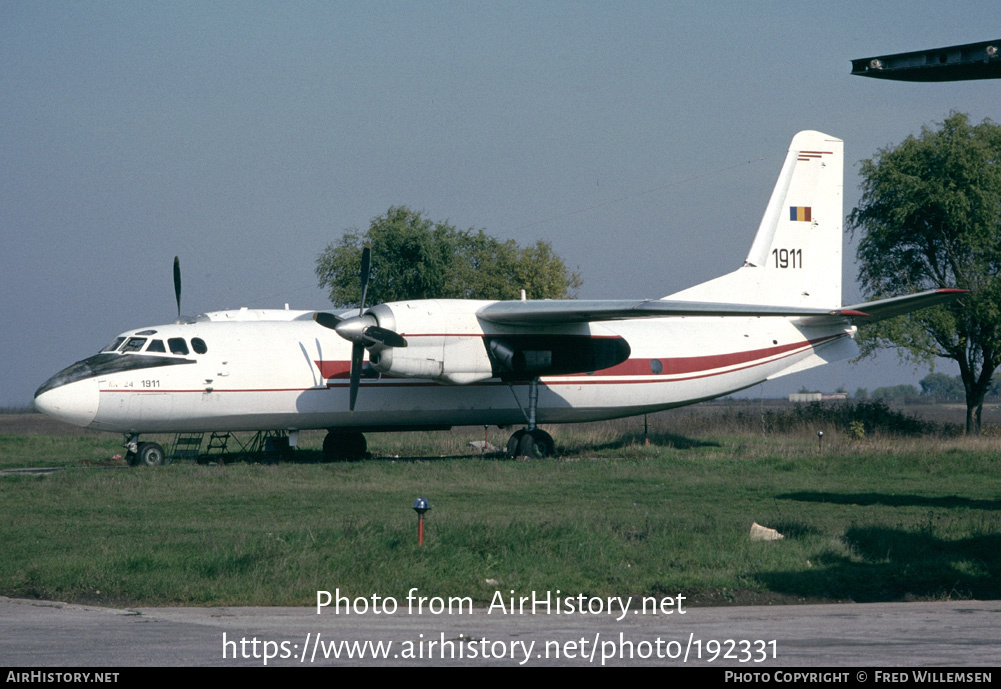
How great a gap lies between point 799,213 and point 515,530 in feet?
70.6

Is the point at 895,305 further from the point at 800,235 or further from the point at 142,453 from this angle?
the point at 142,453

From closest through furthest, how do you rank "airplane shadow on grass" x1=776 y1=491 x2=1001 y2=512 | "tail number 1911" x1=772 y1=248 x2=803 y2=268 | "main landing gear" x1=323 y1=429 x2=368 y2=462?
"airplane shadow on grass" x1=776 y1=491 x2=1001 y2=512 → "main landing gear" x1=323 y1=429 x2=368 y2=462 → "tail number 1911" x1=772 y1=248 x2=803 y2=268

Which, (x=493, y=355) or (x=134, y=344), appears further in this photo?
(x=493, y=355)

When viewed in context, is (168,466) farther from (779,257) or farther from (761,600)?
(779,257)

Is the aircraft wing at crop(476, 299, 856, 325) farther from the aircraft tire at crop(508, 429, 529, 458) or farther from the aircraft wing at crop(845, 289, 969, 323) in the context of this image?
the aircraft tire at crop(508, 429, 529, 458)

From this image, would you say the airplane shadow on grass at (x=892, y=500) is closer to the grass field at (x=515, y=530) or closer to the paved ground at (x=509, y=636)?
→ the grass field at (x=515, y=530)

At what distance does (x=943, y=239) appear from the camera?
38.9 m

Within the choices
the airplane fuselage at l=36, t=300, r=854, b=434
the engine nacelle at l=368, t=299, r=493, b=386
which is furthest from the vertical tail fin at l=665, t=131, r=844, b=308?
the engine nacelle at l=368, t=299, r=493, b=386

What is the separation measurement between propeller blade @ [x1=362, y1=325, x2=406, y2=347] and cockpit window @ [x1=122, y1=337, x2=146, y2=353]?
17.8ft

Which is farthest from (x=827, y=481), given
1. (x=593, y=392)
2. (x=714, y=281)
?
(x=714, y=281)

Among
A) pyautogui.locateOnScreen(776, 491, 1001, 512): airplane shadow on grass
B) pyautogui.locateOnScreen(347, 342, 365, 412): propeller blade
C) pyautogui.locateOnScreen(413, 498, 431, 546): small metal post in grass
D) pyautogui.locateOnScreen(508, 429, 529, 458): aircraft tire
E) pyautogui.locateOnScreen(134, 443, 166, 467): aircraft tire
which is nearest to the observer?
pyautogui.locateOnScreen(413, 498, 431, 546): small metal post in grass

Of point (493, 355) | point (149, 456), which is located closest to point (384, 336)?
point (493, 355)

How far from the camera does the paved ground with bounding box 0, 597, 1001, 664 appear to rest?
7660 mm

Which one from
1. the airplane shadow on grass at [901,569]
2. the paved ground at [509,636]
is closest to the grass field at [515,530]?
the airplane shadow on grass at [901,569]
